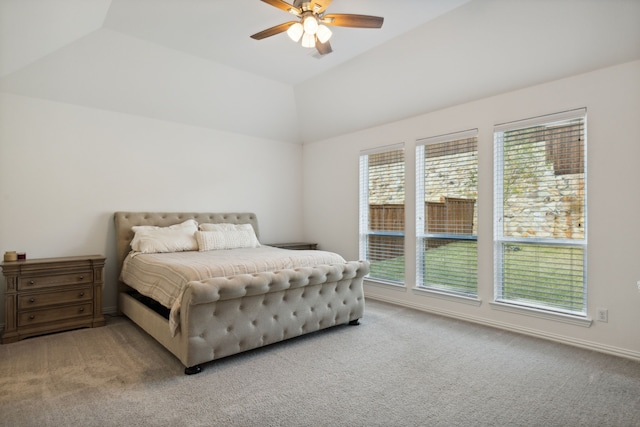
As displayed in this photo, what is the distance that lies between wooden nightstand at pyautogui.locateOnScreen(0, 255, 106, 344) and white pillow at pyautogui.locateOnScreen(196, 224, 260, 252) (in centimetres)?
108

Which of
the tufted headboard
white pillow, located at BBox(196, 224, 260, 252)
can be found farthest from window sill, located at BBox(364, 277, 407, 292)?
the tufted headboard

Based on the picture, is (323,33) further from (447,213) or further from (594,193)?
(594,193)

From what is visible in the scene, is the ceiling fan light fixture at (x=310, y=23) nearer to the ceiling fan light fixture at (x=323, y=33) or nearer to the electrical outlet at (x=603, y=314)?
the ceiling fan light fixture at (x=323, y=33)

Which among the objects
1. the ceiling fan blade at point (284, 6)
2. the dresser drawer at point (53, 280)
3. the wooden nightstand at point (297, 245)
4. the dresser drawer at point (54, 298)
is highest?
the ceiling fan blade at point (284, 6)

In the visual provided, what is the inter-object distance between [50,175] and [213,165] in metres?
Result: 1.97

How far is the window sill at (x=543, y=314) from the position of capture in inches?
124

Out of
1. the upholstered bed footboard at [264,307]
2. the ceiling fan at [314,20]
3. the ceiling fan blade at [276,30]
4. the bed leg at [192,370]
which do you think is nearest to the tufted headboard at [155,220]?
the upholstered bed footboard at [264,307]

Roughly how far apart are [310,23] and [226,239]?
2765 millimetres

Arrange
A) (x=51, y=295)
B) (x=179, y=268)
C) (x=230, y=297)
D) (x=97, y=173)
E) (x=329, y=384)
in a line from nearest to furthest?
(x=329, y=384) < (x=230, y=297) < (x=179, y=268) < (x=51, y=295) < (x=97, y=173)

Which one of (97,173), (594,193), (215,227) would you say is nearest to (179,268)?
(215,227)

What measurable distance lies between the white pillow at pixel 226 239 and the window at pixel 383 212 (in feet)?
5.54

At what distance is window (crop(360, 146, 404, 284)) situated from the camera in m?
4.80

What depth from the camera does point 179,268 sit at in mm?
3018

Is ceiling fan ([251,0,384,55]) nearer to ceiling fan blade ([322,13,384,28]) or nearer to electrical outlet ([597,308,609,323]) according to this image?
ceiling fan blade ([322,13,384,28])
